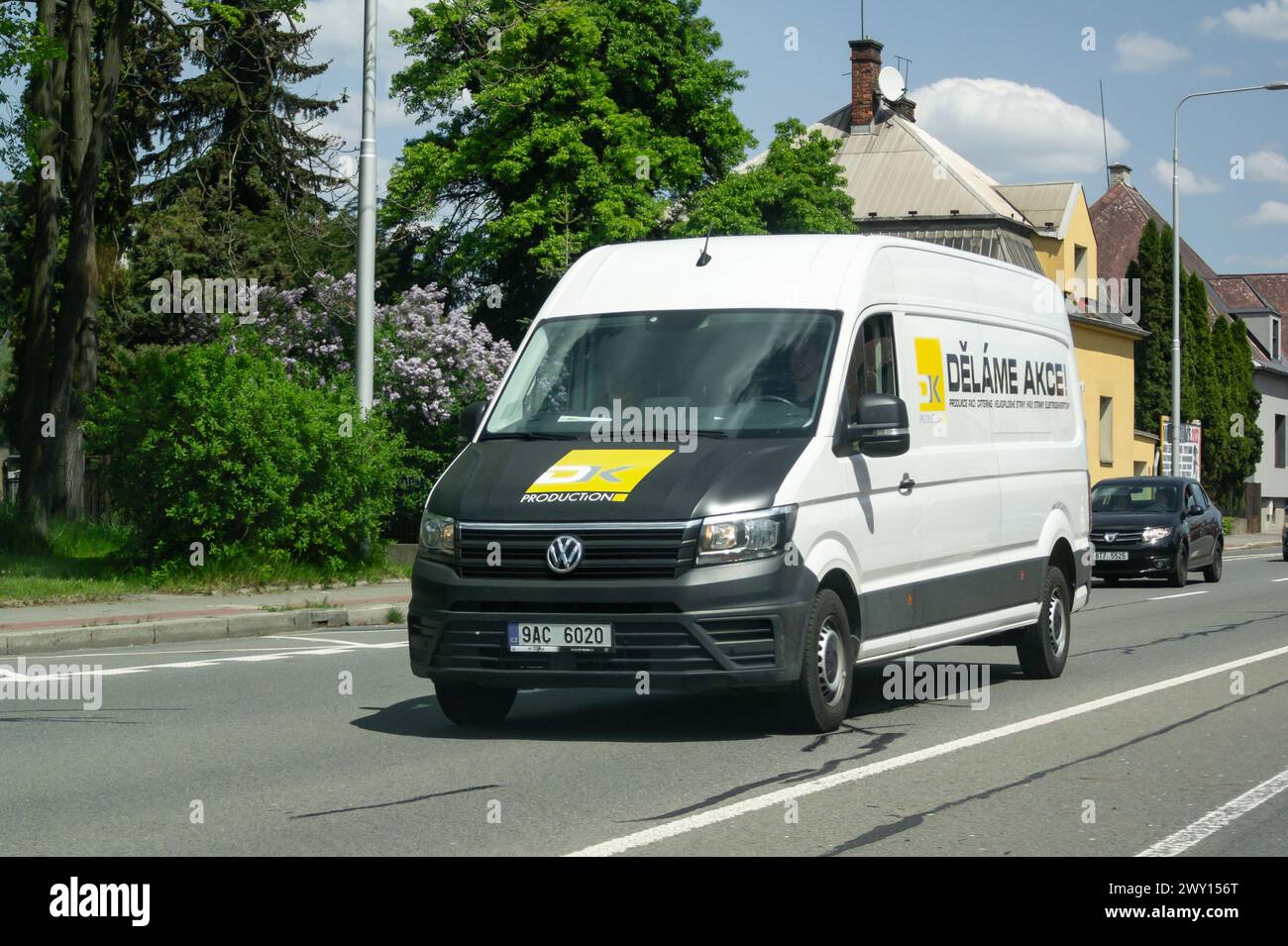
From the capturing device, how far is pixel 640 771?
324 inches

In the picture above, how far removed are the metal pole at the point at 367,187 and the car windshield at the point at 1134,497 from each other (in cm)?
1192

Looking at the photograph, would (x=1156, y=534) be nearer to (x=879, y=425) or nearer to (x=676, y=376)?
(x=879, y=425)

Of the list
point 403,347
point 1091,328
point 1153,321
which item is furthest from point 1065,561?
point 1153,321

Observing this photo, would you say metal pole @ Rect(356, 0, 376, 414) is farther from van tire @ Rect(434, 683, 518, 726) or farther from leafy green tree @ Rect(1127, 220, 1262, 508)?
leafy green tree @ Rect(1127, 220, 1262, 508)

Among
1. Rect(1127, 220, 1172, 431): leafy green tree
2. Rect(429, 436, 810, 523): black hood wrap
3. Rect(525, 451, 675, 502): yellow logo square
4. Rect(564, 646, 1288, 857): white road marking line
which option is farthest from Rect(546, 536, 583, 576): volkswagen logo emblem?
Rect(1127, 220, 1172, 431): leafy green tree

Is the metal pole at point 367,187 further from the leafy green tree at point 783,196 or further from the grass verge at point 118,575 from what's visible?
the leafy green tree at point 783,196

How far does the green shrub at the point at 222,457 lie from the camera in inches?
748

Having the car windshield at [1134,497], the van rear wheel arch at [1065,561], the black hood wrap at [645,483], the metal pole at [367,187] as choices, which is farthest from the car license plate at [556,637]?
the car windshield at [1134,497]

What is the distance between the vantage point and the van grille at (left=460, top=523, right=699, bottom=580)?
8570 millimetres

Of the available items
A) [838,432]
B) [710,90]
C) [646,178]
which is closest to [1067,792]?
[838,432]

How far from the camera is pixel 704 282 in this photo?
10.1m

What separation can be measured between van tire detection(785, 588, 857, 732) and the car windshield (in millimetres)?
18581

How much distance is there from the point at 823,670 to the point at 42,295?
20.3 meters
